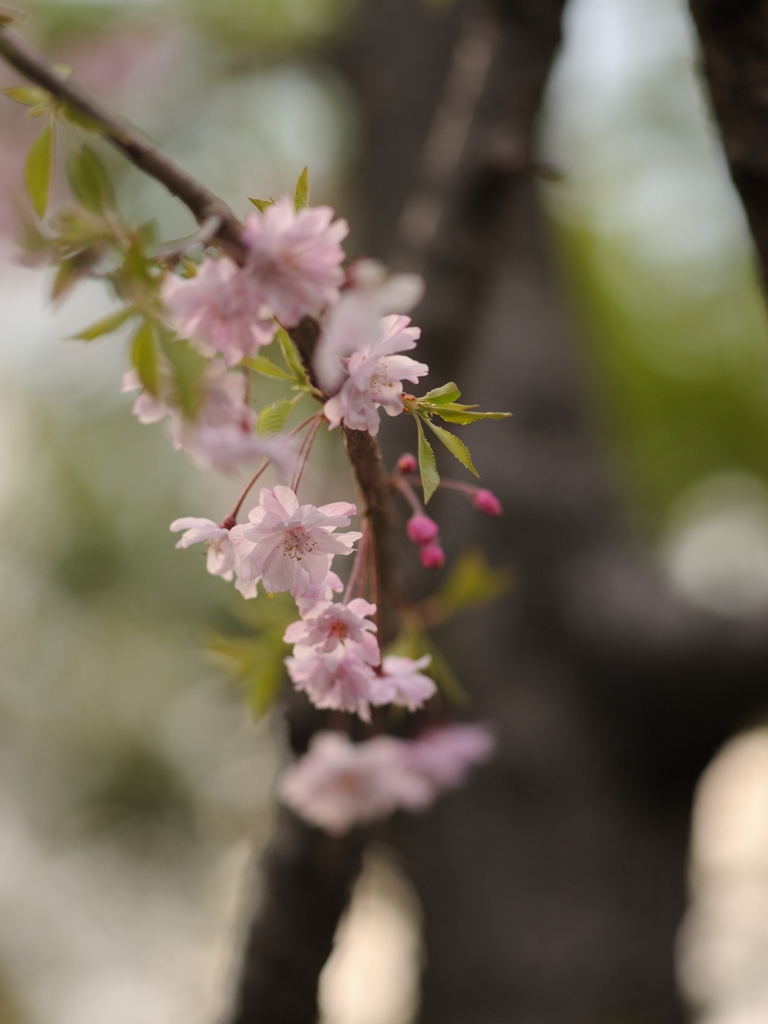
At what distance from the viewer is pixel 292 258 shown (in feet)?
1.43

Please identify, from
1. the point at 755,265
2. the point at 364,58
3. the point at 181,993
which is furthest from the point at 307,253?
the point at 181,993

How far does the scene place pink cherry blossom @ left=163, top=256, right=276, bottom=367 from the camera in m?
0.43

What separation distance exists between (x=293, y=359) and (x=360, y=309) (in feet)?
0.41

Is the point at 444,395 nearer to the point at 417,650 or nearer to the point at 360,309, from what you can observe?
the point at 360,309

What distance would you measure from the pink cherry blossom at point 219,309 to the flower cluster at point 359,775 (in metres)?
0.67

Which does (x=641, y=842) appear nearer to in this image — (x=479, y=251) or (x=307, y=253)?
(x=479, y=251)

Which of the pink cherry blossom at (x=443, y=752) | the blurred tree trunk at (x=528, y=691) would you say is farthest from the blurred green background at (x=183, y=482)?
the pink cherry blossom at (x=443, y=752)

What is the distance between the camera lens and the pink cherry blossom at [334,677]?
576 mm

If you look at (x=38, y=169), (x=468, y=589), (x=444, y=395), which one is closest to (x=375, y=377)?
(x=444, y=395)

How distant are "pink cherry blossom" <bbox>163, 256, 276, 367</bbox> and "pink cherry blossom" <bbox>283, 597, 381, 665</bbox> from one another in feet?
0.64

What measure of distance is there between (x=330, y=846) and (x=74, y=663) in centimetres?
505

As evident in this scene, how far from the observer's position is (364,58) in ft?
9.30

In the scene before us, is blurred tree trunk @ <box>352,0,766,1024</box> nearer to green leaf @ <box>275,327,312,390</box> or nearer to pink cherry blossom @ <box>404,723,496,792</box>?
pink cherry blossom @ <box>404,723,496,792</box>

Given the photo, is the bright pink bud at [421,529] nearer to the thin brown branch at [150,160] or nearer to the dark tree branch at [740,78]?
the thin brown branch at [150,160]
